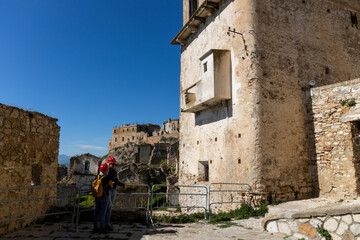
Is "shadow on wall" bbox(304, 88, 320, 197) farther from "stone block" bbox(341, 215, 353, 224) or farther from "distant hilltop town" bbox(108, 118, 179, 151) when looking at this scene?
"distant hilltop town" bbox(108, 118, 179, 151)

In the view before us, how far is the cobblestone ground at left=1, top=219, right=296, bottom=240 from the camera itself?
5875 millimetres

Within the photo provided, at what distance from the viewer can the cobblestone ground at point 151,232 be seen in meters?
5.88

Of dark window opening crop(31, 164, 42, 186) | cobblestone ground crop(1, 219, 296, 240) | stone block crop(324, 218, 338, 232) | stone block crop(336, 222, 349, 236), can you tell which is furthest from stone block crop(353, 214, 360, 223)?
dark window opening crop(31, 164, 42, 186)

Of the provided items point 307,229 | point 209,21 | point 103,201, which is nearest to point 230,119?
point 209,21

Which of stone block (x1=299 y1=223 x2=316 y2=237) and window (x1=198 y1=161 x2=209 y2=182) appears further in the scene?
window (x1=198 y1=161 x2=209 y2=182)

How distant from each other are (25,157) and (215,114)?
23.9 ft

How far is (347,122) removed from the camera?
911cm

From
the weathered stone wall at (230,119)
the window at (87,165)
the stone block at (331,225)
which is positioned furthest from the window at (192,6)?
the window at (87,165)

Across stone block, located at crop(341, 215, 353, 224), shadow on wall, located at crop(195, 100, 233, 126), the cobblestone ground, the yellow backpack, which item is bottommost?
the cobblestone ground

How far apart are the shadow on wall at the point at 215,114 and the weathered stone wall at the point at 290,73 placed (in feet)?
5.20

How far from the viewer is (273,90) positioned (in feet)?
32.6

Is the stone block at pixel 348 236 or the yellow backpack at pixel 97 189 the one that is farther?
the yellow backpack at pixel 97 189

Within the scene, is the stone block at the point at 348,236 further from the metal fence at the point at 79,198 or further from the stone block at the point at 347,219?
the metal fence at the point at 79,198

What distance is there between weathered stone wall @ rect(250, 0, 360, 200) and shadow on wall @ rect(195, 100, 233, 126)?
5.20ft
